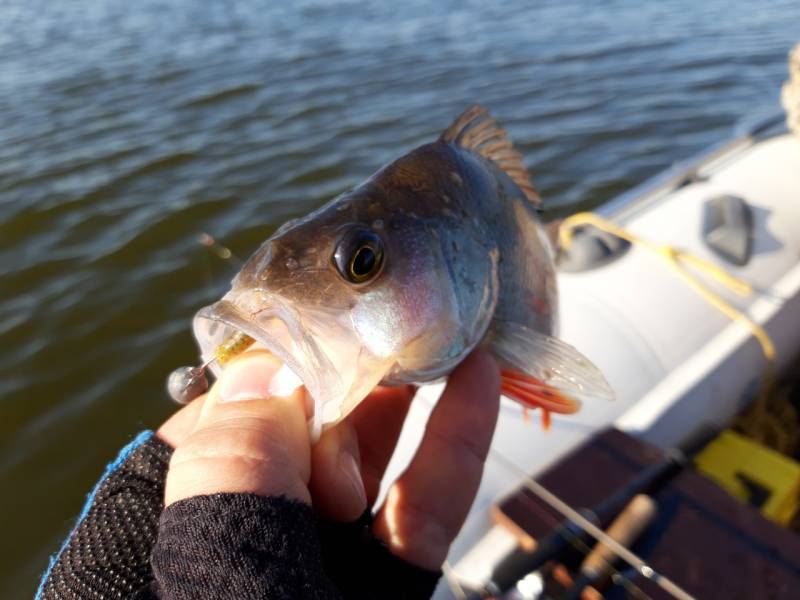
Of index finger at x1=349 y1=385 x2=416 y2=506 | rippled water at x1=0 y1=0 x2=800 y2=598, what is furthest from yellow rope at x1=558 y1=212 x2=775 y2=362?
rippled water at x1=0 y1=0 x2=800 y2=598

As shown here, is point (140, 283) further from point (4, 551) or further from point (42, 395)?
point (4, 551)

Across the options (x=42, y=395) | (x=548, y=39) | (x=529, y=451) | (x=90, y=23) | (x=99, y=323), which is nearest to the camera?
(x=529, y=451)

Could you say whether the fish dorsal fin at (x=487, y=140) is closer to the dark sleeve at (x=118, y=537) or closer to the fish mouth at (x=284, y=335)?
the fish mouth at (x=284, y=335)

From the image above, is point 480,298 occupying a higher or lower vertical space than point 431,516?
higher

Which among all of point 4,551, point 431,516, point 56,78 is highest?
point 431,516

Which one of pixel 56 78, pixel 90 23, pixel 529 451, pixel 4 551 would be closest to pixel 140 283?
pixel 4 551

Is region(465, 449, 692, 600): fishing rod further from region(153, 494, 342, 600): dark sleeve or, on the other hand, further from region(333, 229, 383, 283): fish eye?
region(333, 229, 383, 283): fish eye
